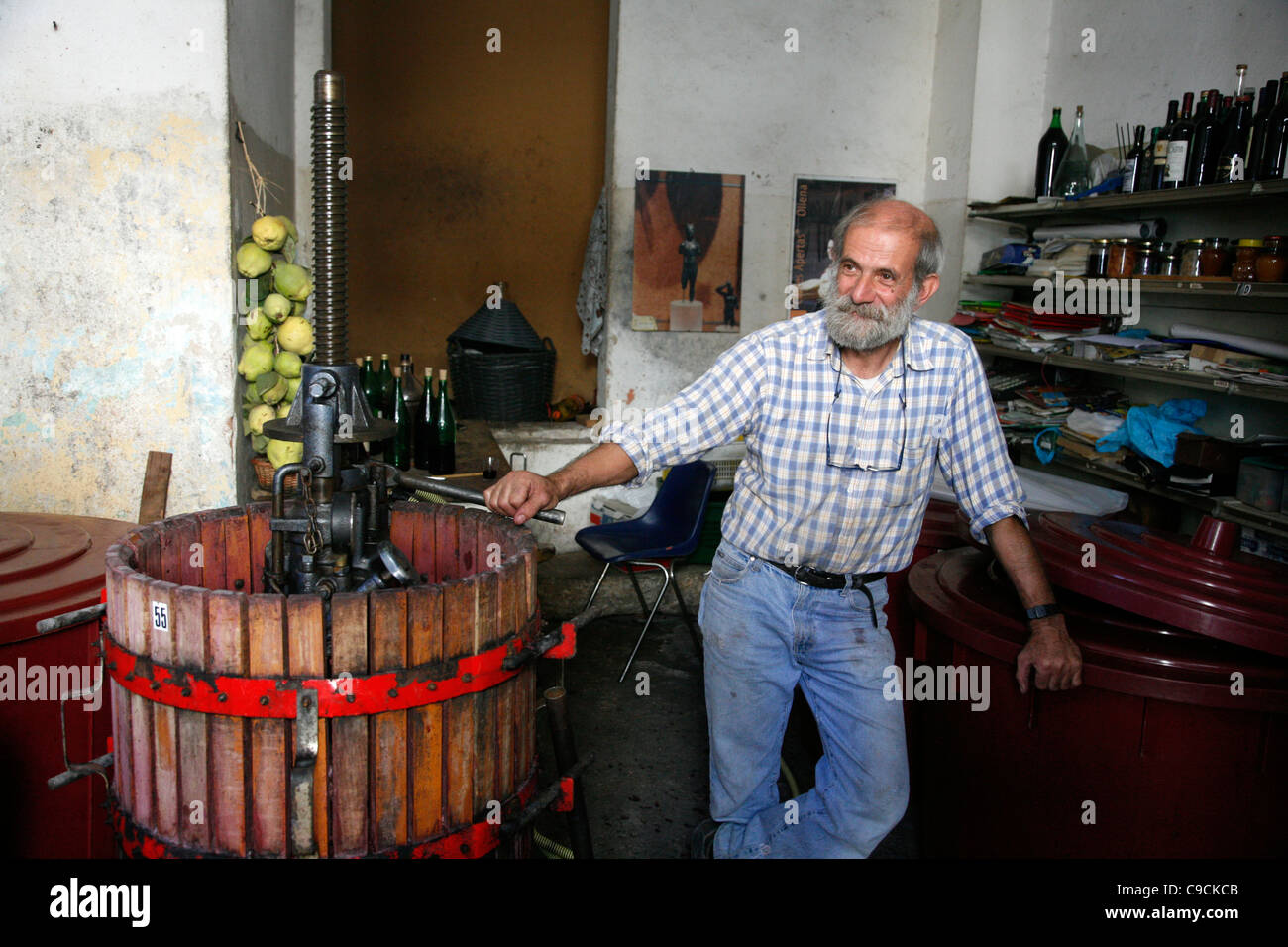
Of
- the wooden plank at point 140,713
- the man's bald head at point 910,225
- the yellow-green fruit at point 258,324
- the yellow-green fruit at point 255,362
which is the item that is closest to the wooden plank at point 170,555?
the wooden plank at point 140,713

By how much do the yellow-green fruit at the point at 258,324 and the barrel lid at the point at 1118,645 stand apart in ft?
9.38

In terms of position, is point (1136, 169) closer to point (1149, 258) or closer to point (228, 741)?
point (1149, 258)

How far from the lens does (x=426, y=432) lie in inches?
216

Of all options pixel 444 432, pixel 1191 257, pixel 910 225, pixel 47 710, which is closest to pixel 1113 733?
pixel 910 225

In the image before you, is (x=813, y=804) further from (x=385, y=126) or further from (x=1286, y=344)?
(x=385, y=126)

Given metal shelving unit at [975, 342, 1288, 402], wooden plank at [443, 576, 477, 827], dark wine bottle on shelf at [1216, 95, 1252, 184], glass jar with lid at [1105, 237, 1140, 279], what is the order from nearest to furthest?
wooden plank at [443, 576, 477, 827] < metal shelving unit at [975, 342, 1288, 402] < dark wine bottle on shelf at [1216, 95, 1252, 184] < glass jar with lid at [1105, 237, 1140, 279]

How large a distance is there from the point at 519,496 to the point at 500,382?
4.31 meters

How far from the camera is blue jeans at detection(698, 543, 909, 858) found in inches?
109

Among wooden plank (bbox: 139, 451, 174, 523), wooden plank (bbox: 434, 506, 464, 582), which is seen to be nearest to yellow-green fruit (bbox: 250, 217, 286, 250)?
wooden plank (bbox: 139, 451, 174, 523)

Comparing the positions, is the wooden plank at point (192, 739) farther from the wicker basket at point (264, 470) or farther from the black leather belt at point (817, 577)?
the wicker basket at point (264, 470)

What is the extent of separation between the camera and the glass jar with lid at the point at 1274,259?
4.25 metres

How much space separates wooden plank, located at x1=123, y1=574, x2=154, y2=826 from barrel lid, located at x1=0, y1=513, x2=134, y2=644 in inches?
23.1

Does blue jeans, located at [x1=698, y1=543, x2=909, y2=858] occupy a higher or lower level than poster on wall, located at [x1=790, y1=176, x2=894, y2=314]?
lower

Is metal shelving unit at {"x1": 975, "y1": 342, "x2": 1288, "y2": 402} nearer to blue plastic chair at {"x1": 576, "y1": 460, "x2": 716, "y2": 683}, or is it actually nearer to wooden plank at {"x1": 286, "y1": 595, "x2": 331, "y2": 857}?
blue plastic chair at {"x1": 576, "y1": 460, "x2": 716, "y2": 683}
